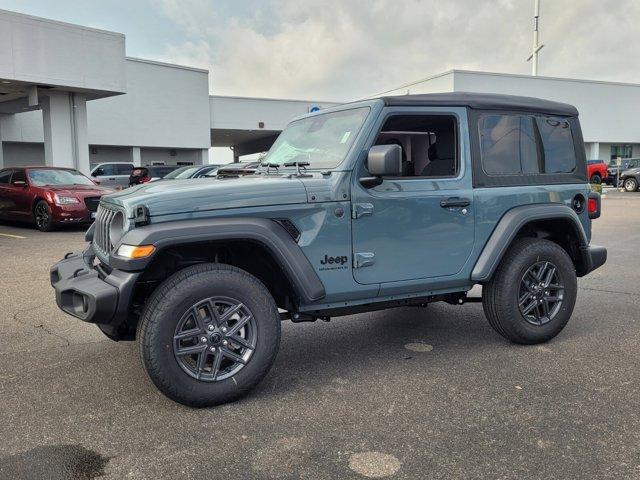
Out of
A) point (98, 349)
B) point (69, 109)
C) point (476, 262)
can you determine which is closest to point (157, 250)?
point (98, 349)

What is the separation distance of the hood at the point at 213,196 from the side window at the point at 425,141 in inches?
35.5

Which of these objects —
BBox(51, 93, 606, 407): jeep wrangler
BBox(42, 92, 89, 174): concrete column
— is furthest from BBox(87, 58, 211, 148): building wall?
BBox(51, 93, 606, 407): jeep wrangler

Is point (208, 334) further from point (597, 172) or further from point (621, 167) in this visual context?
point (621, 167)

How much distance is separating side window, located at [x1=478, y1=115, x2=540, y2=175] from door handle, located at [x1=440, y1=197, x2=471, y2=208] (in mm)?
350

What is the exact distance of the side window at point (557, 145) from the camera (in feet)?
15.1

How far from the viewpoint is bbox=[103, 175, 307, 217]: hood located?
3.28 metres

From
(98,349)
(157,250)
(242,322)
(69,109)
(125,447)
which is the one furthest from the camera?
(69,109)

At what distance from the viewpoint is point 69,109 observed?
61.3 ft

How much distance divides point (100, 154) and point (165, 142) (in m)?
3.66

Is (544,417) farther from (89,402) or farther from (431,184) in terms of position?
(89,402)

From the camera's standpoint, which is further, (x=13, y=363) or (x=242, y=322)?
(x=13, y=363)

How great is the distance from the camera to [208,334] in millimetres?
3355

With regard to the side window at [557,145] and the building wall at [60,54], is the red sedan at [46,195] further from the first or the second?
the side window at [557,145]

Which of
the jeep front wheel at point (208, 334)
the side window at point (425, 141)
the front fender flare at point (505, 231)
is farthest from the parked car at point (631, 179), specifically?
the jeep front wheel at point (208, 334)
